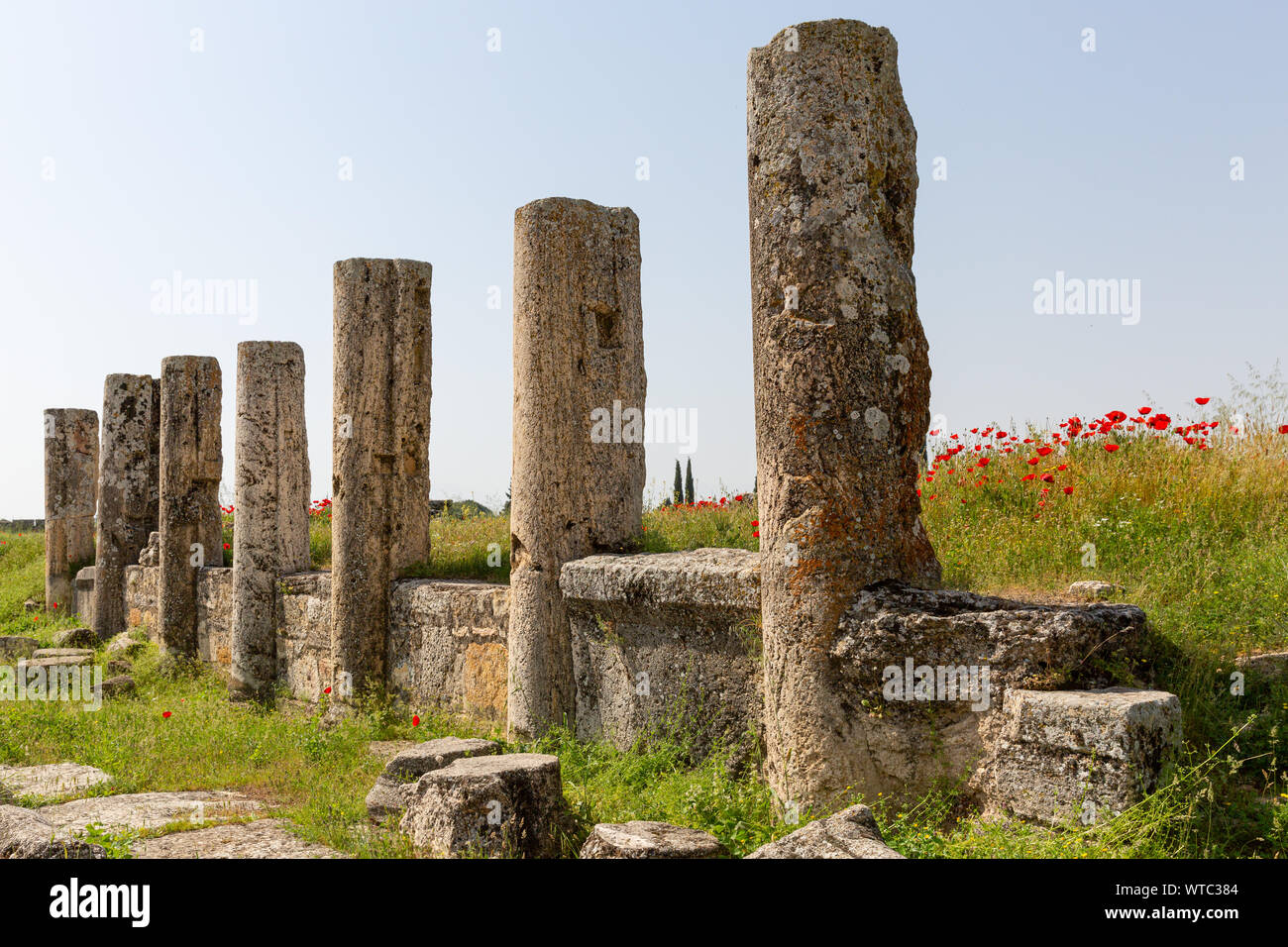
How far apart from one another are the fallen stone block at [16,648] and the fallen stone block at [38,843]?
866 cm

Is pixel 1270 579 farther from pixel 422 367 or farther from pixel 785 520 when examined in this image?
pixel 422 367

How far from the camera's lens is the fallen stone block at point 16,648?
1237 centimetres

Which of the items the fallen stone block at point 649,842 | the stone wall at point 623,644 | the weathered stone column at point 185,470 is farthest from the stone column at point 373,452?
the fallen stone block at point 649,842

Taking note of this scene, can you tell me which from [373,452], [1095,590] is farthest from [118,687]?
[1095,590]

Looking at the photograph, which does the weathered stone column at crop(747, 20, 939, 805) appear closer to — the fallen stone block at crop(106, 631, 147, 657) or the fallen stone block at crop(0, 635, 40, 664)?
the fallen stone block at crop(106, 631, 147, 657)

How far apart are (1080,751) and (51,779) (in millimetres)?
6514

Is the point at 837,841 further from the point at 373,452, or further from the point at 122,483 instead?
the point at 122,483

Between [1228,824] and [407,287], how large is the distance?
265 inches

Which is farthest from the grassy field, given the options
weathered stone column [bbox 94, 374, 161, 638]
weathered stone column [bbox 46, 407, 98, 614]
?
weathered stone column [bbox 46, 407, 98, 614]

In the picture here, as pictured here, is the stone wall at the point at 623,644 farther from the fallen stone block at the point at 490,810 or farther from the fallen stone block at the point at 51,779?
the fallen stone block at the point at 51,779

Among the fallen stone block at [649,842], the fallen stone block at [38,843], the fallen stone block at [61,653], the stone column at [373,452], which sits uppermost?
the stone column at [373,452]

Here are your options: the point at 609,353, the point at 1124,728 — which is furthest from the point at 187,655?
the point at 1124,728

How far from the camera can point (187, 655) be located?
11.2 meters

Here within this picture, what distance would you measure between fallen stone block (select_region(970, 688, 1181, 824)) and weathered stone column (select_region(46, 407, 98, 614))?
15.0m
